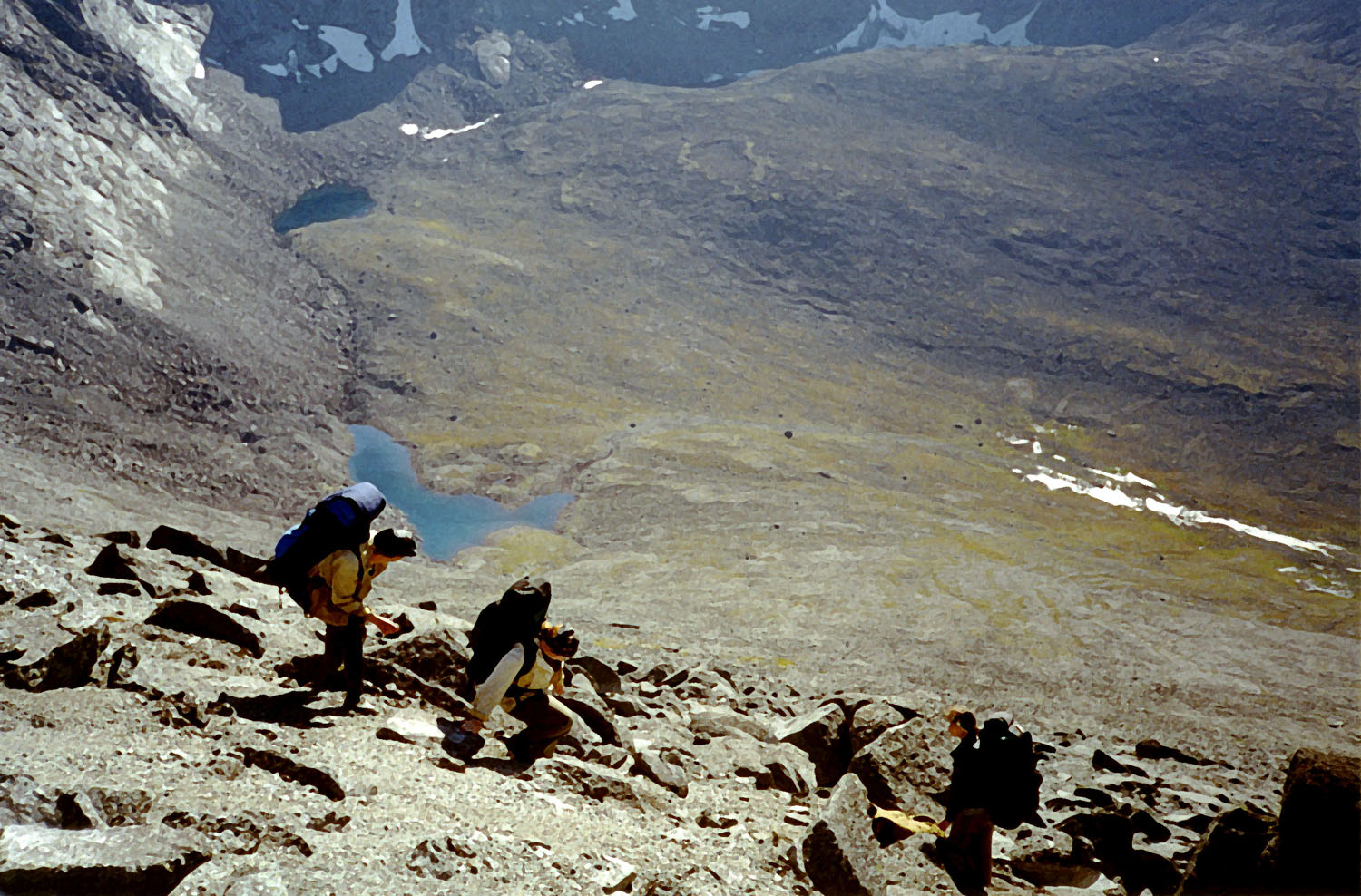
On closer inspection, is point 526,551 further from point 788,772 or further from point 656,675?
point 788,772

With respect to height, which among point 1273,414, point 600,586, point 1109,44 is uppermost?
point 1109,44

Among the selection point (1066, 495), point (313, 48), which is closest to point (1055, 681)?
point (1066, 495)

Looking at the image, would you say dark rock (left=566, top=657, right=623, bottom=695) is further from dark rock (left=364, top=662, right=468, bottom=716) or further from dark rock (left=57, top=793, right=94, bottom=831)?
dark rock (left=57, top=793, right=94, bottom=831)

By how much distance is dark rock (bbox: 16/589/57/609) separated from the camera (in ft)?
31.4

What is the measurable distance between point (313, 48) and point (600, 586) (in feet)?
296

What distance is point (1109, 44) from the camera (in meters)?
129

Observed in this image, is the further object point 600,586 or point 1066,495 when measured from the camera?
point 1066,495

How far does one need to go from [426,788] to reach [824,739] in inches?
282

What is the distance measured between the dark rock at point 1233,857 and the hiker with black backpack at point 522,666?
6657mm

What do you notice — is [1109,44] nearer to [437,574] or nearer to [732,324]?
[732,324]

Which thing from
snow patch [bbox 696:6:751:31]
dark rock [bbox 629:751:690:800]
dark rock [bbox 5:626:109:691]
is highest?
snow patch [bbox 696:6:751:31]

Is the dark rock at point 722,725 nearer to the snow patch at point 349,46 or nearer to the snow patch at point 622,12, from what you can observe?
the snow patch at point 349,46

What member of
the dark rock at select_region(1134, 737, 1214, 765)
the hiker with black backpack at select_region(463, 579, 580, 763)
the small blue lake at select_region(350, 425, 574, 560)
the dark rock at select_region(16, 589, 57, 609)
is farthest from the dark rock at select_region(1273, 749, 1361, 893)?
the small blue lake at select_region(350, 425, 574, 560)

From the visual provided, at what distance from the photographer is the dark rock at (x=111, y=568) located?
11680mm
